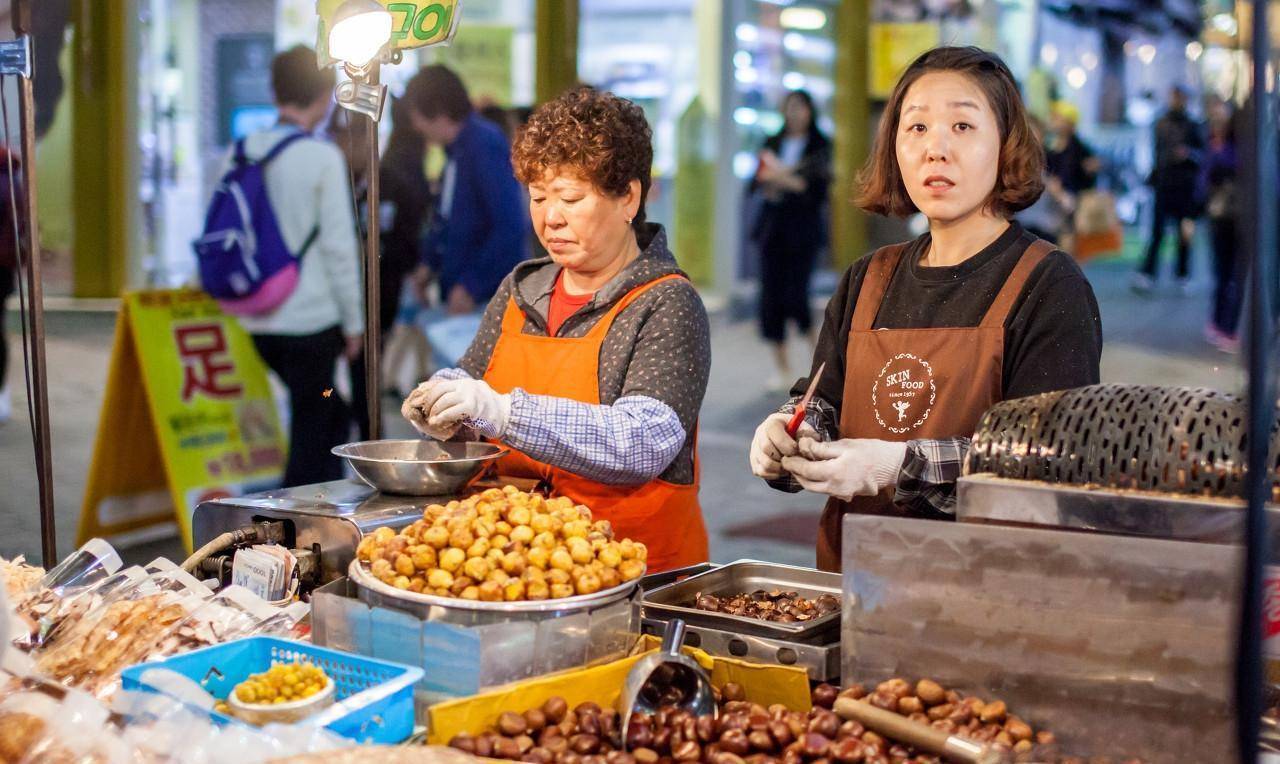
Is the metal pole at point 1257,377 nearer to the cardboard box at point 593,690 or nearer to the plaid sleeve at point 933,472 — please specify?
the cardboard box at point 593,690

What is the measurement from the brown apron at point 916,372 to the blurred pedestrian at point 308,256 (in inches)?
134

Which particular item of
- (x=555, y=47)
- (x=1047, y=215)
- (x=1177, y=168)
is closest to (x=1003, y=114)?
(x=555, y=47)

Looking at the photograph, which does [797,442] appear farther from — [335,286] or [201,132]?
[201,132]

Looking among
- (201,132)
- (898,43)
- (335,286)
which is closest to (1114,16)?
(898,43)

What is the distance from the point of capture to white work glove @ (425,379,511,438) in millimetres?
2432

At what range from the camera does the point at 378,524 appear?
2.34m

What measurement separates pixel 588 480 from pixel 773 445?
1.77ft

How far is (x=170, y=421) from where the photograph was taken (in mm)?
5664

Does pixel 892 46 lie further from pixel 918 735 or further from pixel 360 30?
pixel 918 735

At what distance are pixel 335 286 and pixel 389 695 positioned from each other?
13.2 feet

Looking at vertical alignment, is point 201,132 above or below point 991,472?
above

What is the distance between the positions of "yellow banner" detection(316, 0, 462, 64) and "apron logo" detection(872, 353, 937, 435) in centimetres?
122

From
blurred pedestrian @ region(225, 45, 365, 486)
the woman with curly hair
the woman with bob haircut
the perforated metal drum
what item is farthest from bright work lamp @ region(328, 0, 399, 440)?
blurred pedestrian @ region(225, 45, 365, 486)

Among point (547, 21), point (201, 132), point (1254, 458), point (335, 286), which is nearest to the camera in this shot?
point (1254, 458)
